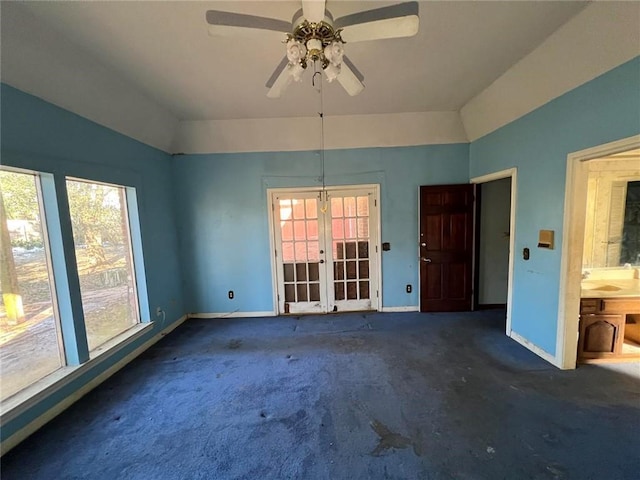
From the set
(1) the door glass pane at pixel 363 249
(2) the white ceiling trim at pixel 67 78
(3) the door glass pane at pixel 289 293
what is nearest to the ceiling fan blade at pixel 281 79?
(2) the white ceiling trim at pixel 67 78

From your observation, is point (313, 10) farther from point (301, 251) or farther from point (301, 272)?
point (301, 272)

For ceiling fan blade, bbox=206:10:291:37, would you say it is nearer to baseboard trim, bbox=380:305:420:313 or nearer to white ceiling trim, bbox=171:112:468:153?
white ceiling trim, bbox=171:112:468:153

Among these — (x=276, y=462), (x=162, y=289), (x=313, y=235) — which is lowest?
(x=276, y=462)

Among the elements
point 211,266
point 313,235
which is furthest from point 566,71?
point 211,266

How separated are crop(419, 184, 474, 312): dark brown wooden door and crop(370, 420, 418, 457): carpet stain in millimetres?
2413

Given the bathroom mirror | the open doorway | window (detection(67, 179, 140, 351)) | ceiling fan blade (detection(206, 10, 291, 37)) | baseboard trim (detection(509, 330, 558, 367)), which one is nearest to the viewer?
ceiling fan blade (detection(206, 10, 291, 37))

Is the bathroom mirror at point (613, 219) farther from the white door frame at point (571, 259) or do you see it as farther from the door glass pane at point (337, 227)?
the door glass pane at point (337, 227)

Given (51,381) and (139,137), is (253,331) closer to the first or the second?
(51,381)

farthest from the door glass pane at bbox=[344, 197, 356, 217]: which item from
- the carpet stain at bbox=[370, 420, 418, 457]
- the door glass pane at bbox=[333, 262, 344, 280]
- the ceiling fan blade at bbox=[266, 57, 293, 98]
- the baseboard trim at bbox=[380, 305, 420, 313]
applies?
the carpet stain at bbox=[370, 420, 418, 457]

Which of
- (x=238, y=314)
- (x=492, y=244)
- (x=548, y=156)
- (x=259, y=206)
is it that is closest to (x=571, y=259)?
(x=548, y=156)

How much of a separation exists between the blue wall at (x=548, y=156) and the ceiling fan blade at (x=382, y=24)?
1.56 m

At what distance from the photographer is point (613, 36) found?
173cm

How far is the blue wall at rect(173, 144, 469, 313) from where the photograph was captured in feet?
12.7

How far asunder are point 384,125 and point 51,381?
4.37 metres
